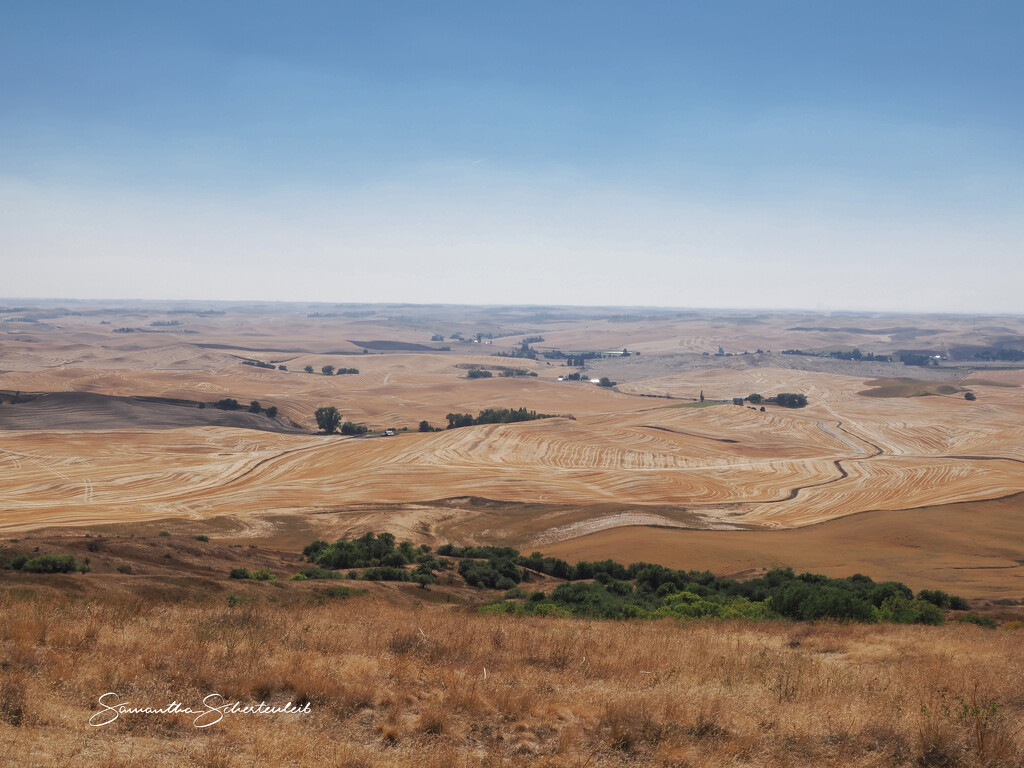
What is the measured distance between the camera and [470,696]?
32.5 feet

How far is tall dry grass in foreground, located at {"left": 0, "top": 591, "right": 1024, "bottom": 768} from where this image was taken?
833 centimetres

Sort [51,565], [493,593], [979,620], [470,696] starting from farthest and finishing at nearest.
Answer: [493,593], [979,620], [51,565], [470,696]

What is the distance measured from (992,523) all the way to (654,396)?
114082 millimetres

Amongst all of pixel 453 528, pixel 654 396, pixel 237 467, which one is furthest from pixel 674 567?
pixel 654 396

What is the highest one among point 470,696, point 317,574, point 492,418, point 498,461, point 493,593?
point 470,696

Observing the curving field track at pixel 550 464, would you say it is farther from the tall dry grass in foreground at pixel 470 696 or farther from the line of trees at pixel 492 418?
the tall dry grass in foreground at pixel 470 696

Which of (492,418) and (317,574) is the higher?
(317,574)

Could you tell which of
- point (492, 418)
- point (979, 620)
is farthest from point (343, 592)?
point (492, 418)

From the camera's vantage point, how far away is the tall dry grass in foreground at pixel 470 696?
8.33 metres

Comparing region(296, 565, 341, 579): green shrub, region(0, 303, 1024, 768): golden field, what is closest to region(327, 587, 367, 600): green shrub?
region(0, 303, 1024, 768): golden field

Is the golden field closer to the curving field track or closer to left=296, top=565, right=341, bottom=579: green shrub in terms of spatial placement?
the curving field track

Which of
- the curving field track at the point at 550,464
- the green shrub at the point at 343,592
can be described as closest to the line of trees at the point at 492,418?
the curving field track at the point at 550,464

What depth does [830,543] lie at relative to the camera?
5356 centimetres

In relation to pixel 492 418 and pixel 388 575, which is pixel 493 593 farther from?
pixel 492 418
